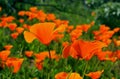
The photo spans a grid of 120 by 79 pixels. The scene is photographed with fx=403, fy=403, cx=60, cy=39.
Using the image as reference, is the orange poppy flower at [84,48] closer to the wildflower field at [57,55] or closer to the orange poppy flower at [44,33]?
the wildflower field at [57,55]

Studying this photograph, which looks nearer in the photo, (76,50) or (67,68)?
(76,50)

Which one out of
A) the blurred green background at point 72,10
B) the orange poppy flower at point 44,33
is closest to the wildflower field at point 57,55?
the orange poppy flower at point 44,33

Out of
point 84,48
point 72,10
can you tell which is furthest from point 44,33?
point 72,10

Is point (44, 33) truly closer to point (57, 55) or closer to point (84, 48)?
point (84, 48)

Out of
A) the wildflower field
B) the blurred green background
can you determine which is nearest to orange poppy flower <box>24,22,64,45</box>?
the wildflower field

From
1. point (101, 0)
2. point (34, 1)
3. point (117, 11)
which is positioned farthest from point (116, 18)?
point (34, 1)

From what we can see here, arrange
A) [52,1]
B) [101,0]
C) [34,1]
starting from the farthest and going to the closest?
[52,1], [101,0], [34,1]

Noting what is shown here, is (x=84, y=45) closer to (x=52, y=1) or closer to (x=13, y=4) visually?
(x=13, y=4)

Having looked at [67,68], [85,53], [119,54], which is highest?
[85,53]

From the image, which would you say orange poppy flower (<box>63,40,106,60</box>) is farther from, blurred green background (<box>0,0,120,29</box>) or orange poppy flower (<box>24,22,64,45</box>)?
blurred green background (<box>0,0,120,29</box>)
